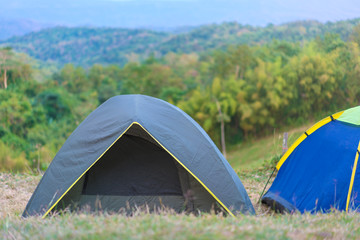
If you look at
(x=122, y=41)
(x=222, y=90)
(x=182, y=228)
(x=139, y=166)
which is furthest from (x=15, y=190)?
(x=122, y=41)

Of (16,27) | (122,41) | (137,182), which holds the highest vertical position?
(16,27)

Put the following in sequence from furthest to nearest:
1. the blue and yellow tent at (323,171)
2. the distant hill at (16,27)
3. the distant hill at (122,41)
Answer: the distant hill at (122,41), the distant hill at (16,27), the blue and yellow tent at (323,171)

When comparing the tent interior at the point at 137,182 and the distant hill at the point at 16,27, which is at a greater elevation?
the distant hill at the point at 16,27

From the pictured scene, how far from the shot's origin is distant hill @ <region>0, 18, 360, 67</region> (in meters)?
35.7

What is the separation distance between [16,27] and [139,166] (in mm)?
34518

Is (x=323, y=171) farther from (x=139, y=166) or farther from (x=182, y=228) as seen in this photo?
(x=182, y=228)

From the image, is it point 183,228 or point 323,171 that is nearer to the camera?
point 183,228

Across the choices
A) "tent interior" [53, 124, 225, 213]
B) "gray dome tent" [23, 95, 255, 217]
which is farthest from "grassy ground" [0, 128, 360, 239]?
"tent interior" [53, 124, 225, 213]

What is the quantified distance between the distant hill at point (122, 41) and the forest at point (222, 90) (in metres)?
7.21

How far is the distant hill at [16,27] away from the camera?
31.4m

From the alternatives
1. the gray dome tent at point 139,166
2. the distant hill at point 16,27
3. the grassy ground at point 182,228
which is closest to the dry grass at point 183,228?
the grassy ground at point 182,228

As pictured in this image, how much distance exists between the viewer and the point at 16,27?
33.9m

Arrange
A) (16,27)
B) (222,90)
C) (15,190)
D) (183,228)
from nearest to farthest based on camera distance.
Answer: (183,228) < (15,190) < (222,90) < (16,27)

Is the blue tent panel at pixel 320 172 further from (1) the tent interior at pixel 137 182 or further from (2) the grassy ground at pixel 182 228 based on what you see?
(1) the tent interior at pixel 137 182
